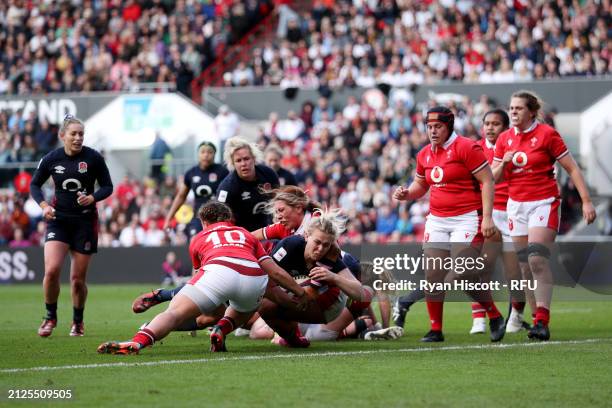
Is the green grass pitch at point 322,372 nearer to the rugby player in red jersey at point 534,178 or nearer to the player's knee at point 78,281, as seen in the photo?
the player's knee at point 78,281

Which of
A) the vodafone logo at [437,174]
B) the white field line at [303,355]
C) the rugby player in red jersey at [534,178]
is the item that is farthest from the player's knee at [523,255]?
the vodafone logo at [437,174]

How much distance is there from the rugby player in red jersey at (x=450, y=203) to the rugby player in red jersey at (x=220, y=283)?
169 centimetres

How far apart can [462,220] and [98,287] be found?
545 inches

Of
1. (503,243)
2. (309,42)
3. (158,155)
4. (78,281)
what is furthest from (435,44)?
(78,281)

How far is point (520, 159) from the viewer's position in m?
11.0

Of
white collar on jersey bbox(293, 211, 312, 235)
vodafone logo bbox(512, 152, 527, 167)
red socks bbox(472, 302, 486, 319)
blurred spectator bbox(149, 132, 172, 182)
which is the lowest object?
red socks bbox(472, 302, 486, 319)

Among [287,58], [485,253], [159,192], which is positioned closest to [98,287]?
[159,192]

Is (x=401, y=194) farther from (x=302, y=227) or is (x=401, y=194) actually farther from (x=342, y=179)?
(x=342, y=179)

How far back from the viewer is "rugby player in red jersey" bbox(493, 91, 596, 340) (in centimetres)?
1073

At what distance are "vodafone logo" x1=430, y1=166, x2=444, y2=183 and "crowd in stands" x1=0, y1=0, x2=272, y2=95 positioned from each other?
63.5ft

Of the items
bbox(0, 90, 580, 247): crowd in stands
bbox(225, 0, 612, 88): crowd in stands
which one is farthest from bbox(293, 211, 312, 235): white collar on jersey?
bbox(225, 0, 612, 88): crowd in stands

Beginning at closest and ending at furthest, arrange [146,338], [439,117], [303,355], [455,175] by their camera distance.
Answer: [146,338] < [303,355] < [439,117] < [455,175]

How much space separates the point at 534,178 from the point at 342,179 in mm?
13301

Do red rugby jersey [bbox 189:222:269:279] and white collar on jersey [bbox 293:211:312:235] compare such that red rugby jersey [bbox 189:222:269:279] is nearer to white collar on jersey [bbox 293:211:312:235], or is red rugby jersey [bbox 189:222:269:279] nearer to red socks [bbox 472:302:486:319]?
white collar on jersey [bbox 293:211:312:235]
